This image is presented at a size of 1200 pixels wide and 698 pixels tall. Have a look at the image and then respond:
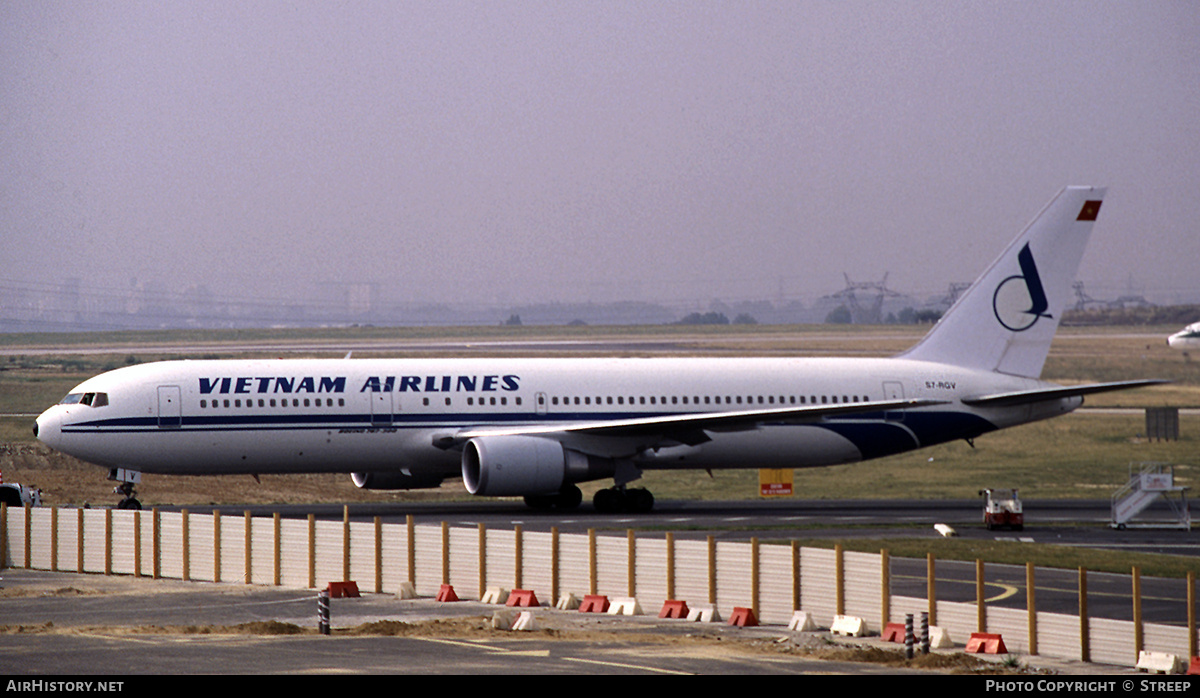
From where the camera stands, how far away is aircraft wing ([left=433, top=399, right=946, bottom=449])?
1783 inches

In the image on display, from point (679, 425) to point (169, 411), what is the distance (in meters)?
14.9

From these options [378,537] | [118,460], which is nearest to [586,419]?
[118,460]

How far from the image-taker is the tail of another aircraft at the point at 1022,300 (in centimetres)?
5312

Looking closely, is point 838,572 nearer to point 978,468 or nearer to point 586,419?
point 586,419

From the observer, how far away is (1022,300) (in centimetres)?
5350

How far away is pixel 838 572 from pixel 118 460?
2599 centimetres

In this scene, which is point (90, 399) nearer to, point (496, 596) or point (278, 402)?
point (278, 402)

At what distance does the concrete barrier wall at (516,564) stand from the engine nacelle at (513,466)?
1188 centimetres

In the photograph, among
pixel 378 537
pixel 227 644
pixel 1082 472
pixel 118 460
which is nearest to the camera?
pixel 227 644

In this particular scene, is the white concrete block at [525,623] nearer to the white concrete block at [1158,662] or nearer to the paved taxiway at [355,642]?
the paved taxiway at [355,642]

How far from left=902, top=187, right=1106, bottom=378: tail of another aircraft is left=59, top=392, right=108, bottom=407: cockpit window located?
2685 centimetres

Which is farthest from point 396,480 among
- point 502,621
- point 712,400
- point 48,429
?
point 502,621

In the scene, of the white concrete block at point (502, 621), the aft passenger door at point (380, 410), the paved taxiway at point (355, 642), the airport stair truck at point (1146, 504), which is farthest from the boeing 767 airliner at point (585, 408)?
the white concrete block at point (502, 621)

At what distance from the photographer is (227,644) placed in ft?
74.7
